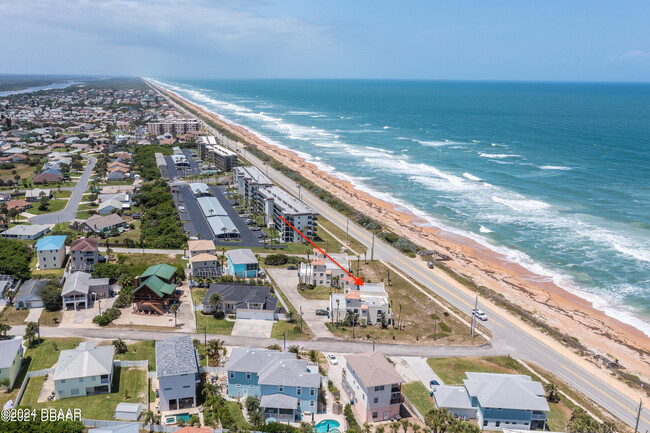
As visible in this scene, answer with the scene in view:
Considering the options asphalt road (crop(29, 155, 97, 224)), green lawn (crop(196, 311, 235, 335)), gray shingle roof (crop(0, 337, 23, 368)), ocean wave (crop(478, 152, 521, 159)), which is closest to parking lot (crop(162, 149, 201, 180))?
asphalt road (crop(29, 155, 97, 224))

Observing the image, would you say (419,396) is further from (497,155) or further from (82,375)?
(497,155)

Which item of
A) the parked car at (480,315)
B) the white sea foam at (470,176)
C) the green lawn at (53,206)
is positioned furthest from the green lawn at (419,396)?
the white sea foam at (470,176)

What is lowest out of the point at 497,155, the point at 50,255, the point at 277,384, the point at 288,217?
the point at 277,384

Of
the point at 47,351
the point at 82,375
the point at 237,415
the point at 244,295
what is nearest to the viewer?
the point at 237,415

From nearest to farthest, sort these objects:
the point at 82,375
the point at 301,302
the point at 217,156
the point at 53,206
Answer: the point at 82,375, the point at 301,302, the point at 53,206, the point at 217,156

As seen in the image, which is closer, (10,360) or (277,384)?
(277,384)

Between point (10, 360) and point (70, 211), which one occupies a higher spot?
point (70, 211)

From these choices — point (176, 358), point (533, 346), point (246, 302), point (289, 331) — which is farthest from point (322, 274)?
point (176, 358)
